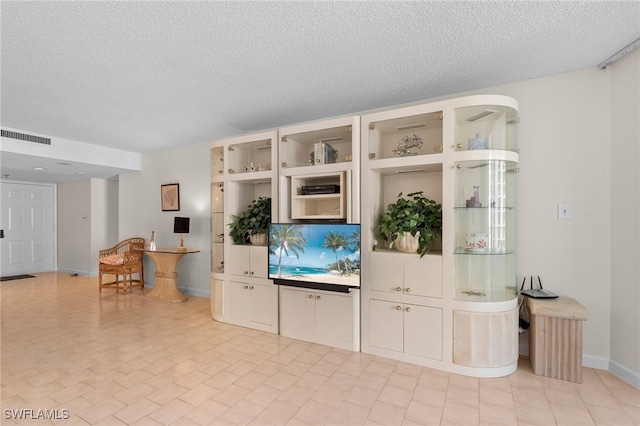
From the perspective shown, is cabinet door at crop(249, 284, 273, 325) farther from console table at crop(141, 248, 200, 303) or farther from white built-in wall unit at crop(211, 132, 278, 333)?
console table at crop(141, 248, 200, 303)

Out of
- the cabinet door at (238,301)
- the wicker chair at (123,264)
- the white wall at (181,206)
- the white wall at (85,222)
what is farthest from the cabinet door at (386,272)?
the white wall at (85,222)

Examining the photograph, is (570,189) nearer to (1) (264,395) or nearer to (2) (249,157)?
(1) (264,395)

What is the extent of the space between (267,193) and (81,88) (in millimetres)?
2128

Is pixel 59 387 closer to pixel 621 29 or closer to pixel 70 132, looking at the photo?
pixel 70 132

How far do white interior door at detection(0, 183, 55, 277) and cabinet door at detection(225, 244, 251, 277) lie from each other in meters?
6.56

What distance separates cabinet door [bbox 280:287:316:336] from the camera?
10.7ft

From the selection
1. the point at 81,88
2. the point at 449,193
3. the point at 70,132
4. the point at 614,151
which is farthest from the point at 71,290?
the point at 614,151

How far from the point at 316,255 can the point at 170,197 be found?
12.1ft

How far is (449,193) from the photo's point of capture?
8.84ft

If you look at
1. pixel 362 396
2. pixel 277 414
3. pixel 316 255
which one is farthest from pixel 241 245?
pixel 362 396

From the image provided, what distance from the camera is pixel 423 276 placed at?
2762 millimetres

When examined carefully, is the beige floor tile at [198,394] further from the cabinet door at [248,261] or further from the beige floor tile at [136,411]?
the cabinet door at [248,261]

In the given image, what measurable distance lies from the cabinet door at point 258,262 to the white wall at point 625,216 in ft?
10.5

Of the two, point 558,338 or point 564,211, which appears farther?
point 564,211
